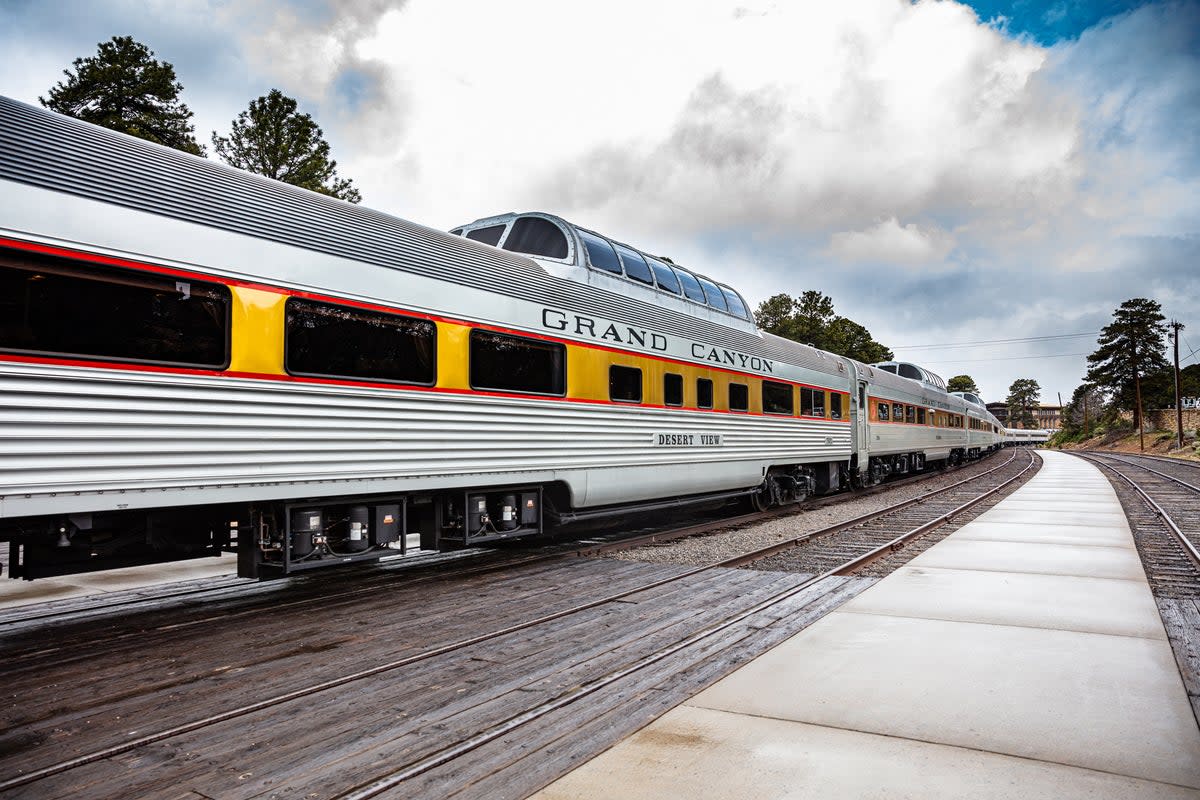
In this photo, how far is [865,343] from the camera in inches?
2574

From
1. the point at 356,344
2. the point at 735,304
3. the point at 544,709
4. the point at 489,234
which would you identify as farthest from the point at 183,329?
the point at 735,304

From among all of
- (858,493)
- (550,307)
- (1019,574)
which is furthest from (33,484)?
(858,493)

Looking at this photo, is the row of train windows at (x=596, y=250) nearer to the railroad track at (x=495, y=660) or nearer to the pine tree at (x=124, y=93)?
the railroad track at (x=495, y=660)

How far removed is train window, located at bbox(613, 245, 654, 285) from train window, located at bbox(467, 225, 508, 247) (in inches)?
65.2

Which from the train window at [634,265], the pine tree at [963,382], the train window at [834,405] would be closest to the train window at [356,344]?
the train window at [634,265]

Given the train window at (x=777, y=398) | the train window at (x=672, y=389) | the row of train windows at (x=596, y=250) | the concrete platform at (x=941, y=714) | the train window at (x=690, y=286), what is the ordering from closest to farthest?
1. the concrete platform at (x=941, y=714)
2. the row of train windows at (x=596, y=250)
3. the train window at (x=672, y=389)
4. the train window at (x=690, y=286)
5. the train window at (x=777, y=398)

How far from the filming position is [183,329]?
5398 mm

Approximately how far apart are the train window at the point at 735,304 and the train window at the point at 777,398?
1335 millimetres

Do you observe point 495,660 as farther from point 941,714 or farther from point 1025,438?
point 1025,438

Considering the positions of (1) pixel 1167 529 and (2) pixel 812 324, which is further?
(2) pixel 812 324

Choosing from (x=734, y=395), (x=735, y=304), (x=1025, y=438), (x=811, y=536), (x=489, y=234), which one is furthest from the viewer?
(x=1025, y=438)

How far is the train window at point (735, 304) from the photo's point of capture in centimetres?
1355

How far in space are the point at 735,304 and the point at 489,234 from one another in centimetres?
530

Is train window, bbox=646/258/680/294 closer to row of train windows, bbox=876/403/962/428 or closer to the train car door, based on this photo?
the train car door
